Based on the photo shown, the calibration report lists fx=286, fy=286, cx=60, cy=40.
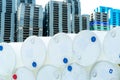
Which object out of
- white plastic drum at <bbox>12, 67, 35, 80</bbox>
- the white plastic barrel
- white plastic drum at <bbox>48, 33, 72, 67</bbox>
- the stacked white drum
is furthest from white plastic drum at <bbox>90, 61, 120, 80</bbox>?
the white plastic barrel

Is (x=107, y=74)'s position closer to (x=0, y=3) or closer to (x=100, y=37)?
(x=100, y=37)

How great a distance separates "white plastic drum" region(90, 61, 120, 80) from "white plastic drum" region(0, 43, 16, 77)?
51.1 inches

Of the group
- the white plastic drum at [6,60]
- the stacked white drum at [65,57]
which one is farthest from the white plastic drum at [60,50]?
the white plastic drum at [6,60]

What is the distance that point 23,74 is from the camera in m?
4.18

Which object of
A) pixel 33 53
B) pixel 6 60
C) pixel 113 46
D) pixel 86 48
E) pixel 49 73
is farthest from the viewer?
pixel 6 60

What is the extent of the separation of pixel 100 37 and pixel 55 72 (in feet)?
2.64

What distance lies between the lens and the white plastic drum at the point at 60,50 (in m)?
3.87

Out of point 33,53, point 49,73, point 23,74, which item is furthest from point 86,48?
point 23,74

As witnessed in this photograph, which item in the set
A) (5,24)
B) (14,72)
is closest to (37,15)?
(5,24)

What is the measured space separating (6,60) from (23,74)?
0.37 metres

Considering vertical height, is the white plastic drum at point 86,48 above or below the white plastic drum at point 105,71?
above

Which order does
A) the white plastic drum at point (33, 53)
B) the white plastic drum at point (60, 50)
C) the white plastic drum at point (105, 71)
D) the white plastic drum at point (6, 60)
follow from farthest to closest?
the white plastic drum at point (6, 60) → the white plastic drum at point (33, 53) → the white plastic drum at point (60, 50) → the white plastic drum at point (105, 71)

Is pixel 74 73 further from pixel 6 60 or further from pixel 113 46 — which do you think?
pixel 6 60

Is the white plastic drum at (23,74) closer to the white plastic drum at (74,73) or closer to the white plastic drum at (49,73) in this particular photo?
the white plastic drum at (49,73)
